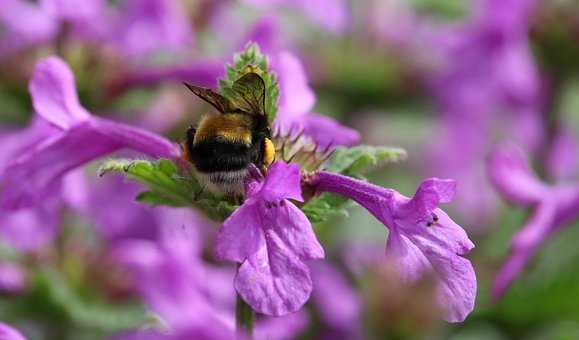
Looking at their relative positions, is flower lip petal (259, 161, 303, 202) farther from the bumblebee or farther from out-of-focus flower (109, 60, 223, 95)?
out-of-focus flower (109, 60, 223, 95)

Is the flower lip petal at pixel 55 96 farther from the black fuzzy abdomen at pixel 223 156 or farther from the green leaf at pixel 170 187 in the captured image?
the black fuzzy abdomen at pixel 223 156

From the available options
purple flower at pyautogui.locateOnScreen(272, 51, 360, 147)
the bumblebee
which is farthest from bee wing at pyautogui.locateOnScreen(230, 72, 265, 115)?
purple flower at pyautogui.locateOnScreen(272, 51, 360, 147)

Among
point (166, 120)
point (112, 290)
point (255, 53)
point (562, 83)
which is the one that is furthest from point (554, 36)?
point (255, 53)

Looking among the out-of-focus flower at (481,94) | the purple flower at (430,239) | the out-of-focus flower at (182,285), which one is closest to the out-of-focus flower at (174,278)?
the out-of-focus flower at (182,285)

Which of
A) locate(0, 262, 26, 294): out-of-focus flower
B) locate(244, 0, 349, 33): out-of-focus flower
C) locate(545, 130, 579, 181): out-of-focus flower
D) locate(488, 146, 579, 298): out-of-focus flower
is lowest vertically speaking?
locate(0, 262, 26, 294): out-of-focus flower

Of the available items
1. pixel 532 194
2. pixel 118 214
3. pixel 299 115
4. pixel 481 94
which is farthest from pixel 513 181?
pixel 481 94

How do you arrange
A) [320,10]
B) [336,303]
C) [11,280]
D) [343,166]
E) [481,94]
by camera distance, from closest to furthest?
[343,166], [11,280], [336,303], [320,10], [481,94]

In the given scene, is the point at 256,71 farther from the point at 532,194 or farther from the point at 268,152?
the point at 532,194
